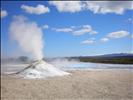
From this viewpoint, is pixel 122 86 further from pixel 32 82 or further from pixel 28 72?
pixel 28 72

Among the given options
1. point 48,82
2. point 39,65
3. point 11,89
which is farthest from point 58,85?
point 39,65

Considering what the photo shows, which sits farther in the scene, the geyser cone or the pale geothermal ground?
the geyser cone

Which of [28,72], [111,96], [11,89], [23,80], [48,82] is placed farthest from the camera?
[28,72]

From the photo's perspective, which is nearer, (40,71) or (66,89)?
(66,89)

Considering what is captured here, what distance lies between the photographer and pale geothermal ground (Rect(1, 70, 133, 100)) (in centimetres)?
847

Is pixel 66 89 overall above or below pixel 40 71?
below

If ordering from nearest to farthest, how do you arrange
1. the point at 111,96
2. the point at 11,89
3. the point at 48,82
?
the point at 111,96
the point at 11,89
the point at 48,82

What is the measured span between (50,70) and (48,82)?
236 centimetres

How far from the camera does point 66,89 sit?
9539mm

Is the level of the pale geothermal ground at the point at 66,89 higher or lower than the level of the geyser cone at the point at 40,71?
lower

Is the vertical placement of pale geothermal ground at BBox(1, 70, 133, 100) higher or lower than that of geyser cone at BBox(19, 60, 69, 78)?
lower

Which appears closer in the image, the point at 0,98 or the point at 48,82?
the point at 0,98

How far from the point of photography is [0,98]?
8.52m

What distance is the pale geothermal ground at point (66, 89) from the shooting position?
8.47 meters
